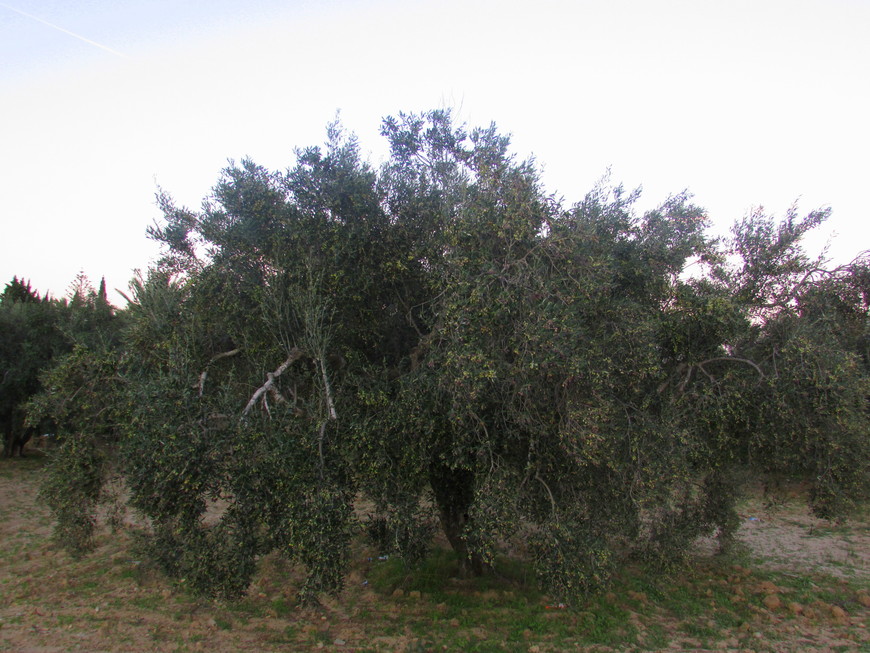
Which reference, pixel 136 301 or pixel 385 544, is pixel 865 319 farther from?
pixel 136 301

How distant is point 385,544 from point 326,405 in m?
2.17

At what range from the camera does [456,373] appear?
5918mm

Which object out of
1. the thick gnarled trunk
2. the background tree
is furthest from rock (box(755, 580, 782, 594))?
the background tree

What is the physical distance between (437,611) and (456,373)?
17.8 feet

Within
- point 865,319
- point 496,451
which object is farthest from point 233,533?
point 865,319

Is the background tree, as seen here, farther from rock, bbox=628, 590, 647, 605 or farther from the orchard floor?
rock, bbox=628, 590, 647, 605

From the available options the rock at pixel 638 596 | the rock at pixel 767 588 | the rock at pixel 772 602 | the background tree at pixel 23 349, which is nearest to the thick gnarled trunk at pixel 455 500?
the rock at pixel 638 596

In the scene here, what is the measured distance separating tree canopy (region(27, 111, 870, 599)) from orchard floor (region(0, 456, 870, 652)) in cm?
162

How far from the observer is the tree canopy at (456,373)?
6027 millimetres

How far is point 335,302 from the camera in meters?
7.75

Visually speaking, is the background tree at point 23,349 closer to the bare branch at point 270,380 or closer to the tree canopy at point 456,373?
the tree canopy at point 456,373

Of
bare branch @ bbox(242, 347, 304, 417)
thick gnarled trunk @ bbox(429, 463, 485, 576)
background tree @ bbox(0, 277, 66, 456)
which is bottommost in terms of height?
thick gnarled trunk @ bbox(429, 463, 485, 576)

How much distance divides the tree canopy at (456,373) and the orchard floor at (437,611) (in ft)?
5.32

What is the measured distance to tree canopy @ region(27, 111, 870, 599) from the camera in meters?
6.03
